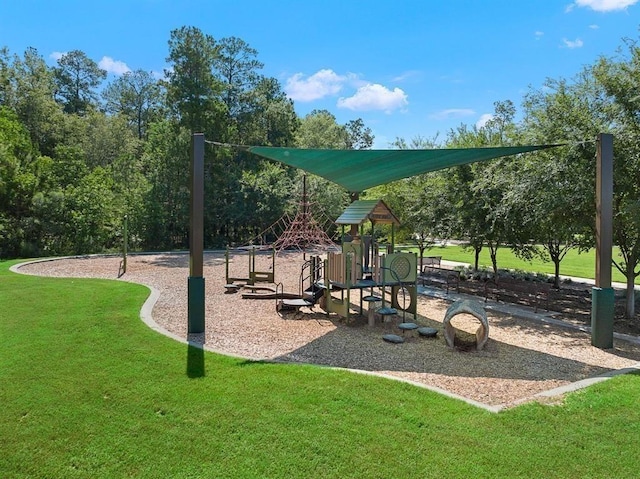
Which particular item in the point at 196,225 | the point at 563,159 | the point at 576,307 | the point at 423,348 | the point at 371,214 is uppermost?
the point at 563,159

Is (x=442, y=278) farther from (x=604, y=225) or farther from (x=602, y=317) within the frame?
(x=604, y=225)

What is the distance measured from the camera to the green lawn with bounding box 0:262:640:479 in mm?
3707

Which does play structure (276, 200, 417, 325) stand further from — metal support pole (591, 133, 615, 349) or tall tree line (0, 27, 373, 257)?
tall tree line (0, 27, 373, 257)

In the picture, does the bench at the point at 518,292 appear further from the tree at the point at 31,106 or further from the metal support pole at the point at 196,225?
the tree at the point at 31,106

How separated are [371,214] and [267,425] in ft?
21.2

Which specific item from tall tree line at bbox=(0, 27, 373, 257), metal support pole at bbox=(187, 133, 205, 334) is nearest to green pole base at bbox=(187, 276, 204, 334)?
metal support pole at bbox=(187, 133, 205, 334)

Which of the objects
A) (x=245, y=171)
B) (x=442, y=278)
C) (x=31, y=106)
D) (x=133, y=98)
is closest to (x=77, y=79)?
(x=133, y=98)

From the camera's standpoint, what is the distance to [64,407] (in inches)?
183

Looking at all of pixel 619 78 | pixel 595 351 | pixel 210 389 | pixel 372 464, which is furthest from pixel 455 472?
pixel 619 78

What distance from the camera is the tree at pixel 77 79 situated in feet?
171

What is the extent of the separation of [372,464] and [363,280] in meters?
6.20

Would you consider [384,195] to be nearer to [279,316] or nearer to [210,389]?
[279,316]

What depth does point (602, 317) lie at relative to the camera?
7.33 metres

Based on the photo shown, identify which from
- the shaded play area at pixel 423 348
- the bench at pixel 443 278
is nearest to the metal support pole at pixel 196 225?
the shaded play area at pixel 423 348
